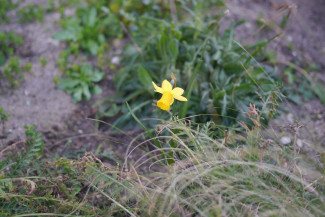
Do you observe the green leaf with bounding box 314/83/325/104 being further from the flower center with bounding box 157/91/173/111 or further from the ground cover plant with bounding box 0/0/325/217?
the flower center with bounding box 157/91/173/111

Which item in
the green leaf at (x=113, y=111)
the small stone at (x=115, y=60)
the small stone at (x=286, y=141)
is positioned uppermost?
the small stone at (x=115, y=60)

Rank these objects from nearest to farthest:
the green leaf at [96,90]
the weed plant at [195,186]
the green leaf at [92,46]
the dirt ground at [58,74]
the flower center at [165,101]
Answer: the weed plant at [195,186], the flower center at [165,101], the dirt ground at [58,74], the green leaf at [96,90], the green leaf at [92,46]

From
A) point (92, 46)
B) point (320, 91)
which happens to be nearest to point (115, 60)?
point (92, 46)

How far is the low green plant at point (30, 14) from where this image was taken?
2.56m

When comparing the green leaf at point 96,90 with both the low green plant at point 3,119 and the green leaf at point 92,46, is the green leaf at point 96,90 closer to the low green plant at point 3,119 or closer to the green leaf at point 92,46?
the green leaf at point 92,46

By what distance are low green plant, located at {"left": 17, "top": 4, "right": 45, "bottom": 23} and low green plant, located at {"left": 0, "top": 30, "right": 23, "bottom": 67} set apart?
225 mm

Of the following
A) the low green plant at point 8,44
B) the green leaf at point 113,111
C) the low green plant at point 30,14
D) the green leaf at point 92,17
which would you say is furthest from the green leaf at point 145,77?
the low green plant at point 30,14

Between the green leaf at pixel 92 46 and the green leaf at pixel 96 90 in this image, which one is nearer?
the green leaf at pixel 96 90

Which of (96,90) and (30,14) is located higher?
(30,14)

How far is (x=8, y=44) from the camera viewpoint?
7.88 feet

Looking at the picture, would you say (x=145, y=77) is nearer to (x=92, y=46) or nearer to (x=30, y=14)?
(x=92, y=46)

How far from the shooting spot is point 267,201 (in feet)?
4.06

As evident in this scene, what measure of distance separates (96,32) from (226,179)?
1.75m

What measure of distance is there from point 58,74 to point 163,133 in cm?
105
